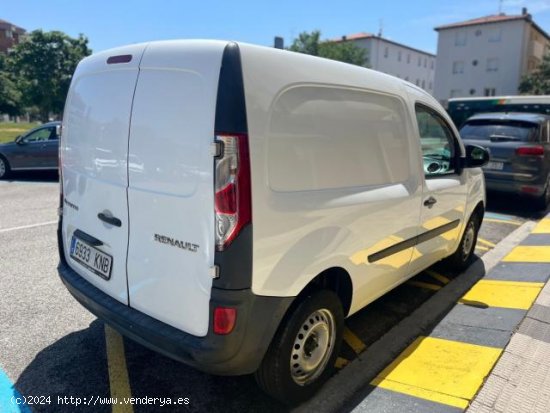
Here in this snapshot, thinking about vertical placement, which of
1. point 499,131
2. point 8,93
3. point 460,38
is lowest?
point 499,131

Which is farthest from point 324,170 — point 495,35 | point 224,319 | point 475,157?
point 495,35

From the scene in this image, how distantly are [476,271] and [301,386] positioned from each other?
131 inches

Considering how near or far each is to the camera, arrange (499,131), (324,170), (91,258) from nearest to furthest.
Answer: (324,170)
(91,258)
(499,131)

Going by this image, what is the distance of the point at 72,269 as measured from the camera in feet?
9.78

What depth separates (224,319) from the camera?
2.08 meters

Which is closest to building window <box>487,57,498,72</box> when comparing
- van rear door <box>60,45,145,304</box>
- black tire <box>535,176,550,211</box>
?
black tire <box>535,176,550,211</box>

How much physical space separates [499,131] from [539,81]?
40.3m

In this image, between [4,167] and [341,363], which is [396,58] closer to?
[4,167]

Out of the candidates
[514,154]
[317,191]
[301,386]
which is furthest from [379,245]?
[514,154]

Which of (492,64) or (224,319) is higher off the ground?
(492,64)

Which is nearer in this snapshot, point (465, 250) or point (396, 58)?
point (465, 250)

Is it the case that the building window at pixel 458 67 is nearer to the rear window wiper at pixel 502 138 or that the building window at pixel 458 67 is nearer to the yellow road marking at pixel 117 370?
the rear window wiper at pixel 502 138

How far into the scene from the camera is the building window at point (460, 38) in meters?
48.4

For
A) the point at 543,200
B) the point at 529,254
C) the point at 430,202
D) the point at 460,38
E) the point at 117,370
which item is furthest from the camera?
the point at 460,38
